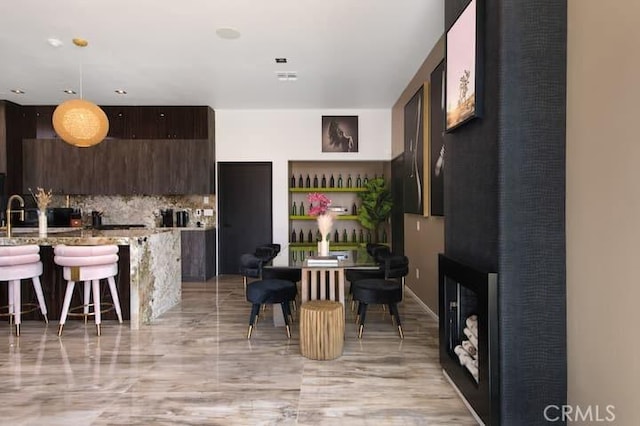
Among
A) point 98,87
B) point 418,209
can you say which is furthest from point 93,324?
point 418,209

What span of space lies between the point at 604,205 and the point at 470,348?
1.26 m

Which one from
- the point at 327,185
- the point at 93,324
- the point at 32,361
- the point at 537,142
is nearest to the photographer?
the point at 537,142

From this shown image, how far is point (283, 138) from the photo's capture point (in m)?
6.92

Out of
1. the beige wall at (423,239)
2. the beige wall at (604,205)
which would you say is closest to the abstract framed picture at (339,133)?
the beige wall at (423,239)

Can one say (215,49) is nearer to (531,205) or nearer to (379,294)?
(379,294)

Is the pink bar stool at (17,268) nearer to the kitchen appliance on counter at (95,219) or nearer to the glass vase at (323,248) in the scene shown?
the glass vase at (323,248)

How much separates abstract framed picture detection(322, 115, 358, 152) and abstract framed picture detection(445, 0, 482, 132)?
164 inches

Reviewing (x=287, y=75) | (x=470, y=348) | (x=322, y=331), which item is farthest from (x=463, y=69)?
(x=287, y=75)

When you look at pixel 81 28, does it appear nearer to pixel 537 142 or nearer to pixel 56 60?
pixel 56 60

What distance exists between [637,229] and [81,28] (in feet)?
15.4

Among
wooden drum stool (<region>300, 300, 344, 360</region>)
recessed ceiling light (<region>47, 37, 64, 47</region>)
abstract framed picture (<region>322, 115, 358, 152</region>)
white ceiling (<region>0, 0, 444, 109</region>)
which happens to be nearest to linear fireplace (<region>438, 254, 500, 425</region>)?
wooden drum stool (<region>300, 300, 344, 360</region>)

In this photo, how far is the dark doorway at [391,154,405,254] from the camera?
6.14 m

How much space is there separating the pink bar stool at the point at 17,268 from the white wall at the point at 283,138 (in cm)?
360

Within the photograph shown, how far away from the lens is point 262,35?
152 inches
